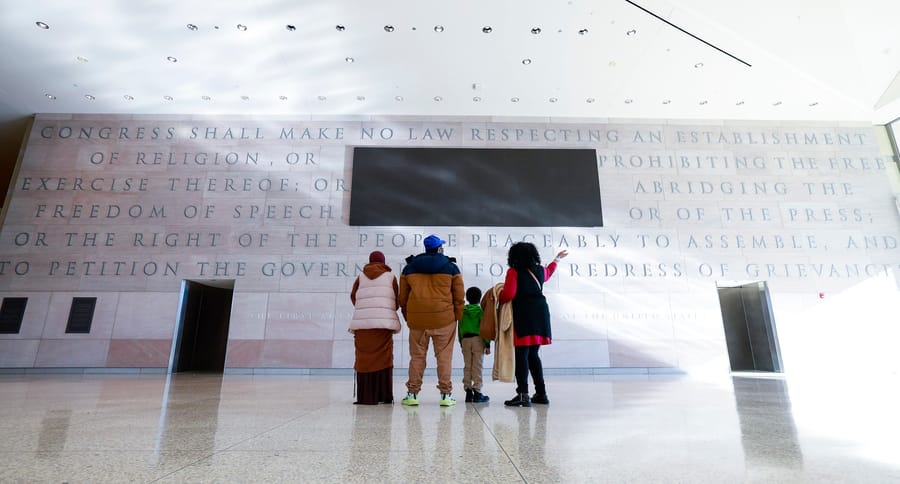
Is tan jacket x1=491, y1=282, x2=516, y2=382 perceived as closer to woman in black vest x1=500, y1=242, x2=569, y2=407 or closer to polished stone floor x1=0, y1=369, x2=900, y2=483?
woman in black vest x1=500, y1=242, x2=569, y2=407

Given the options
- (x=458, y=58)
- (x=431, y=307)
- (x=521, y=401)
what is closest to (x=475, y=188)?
(x=458, y=58)

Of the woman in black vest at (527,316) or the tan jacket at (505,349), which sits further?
the tan jacket at (505,349)

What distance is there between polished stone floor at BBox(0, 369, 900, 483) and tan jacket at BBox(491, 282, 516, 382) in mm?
512

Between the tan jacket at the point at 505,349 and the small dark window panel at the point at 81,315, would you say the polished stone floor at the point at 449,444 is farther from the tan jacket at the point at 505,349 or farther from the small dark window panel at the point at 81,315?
the small dark window panel at the point at 81,315

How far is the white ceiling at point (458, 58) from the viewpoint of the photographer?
973 cm

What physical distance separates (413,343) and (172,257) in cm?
1050

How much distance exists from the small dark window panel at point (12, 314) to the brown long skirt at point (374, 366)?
12.6m

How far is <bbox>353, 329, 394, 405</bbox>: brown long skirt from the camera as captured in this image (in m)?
4.70

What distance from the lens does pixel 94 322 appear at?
38.3 feet

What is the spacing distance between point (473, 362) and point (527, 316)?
1083mm

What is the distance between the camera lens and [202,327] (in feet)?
42.3

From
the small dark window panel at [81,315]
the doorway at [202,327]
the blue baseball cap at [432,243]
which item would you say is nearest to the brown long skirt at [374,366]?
the blue baseball cap at [432,243]

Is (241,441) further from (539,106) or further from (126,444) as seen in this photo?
(539,106)

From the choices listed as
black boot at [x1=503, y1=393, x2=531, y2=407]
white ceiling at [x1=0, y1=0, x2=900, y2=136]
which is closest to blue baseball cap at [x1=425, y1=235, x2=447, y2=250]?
black boot at [x1=503, y1=393, x2=531, y2=407]
